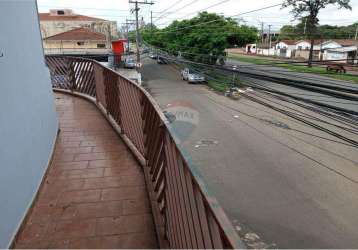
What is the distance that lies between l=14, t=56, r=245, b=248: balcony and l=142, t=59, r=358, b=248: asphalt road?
21.7 inches

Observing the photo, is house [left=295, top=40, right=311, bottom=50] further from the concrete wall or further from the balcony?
the concrete wall

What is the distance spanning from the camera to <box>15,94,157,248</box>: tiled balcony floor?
1.82 m

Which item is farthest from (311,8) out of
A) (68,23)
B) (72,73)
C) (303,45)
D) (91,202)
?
(68,23)

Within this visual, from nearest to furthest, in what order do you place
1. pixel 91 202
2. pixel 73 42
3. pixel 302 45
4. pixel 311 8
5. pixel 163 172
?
pixel 163 172 < pixel 91 202 < pixel 311 8 < pixel 73 42 < pixel 302 45

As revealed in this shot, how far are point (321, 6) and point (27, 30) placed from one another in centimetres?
2302

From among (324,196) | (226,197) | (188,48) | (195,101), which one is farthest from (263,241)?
(188,48)

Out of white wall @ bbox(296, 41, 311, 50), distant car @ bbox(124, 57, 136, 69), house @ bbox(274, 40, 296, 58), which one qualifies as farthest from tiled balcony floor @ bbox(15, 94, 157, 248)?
house @ bbox(274, 40, 296, 58)

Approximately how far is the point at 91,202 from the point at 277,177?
20.4ft

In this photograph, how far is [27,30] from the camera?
2.61 meters

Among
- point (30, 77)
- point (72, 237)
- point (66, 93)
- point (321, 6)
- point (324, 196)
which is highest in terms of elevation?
point (321, 6)

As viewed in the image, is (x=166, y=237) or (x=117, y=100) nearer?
(x=166, y=237)

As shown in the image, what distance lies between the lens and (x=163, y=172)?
5.46ft

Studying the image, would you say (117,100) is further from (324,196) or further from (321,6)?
(321,6)

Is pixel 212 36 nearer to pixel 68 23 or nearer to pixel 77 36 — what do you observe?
pixel 77 36
